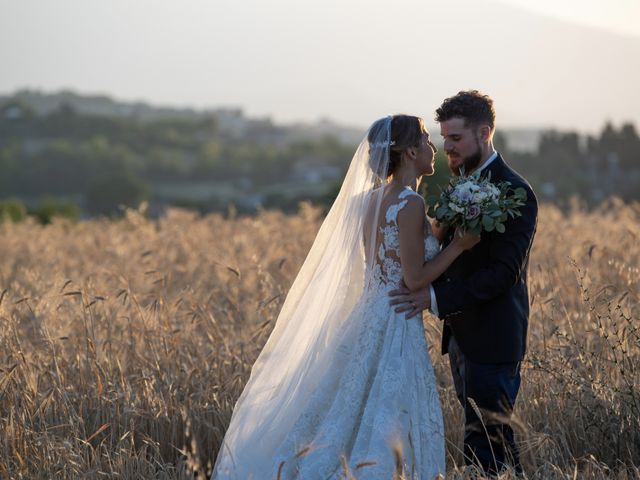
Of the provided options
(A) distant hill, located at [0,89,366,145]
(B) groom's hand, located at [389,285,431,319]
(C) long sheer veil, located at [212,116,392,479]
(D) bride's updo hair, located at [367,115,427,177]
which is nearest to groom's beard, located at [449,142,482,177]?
(D) bride's updo hair, located at [367,115,427,177]

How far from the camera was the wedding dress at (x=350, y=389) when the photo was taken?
5129 millimetres

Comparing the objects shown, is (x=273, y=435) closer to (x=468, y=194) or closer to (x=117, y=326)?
(x=468, y=194)

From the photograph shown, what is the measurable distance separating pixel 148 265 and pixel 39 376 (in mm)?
3755

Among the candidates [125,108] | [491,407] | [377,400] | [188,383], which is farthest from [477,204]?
[125,108]

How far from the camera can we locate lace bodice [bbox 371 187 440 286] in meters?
5.20

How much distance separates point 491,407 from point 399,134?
1.48m

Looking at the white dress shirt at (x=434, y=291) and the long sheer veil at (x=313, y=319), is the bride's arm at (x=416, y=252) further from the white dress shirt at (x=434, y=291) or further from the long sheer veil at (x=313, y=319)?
the long sheer veil at (x=313, y=319)

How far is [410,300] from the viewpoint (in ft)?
17.1

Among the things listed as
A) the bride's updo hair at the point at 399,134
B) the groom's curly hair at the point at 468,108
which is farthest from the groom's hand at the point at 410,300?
the groom's curly hair at the point at 468,108

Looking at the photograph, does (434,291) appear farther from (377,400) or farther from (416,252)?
(377,400)

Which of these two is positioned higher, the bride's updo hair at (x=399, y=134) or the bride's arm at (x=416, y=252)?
the bride's updo hair at (x=399, y=134)

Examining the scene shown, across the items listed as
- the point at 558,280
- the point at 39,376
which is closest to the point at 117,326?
the point at 39,376

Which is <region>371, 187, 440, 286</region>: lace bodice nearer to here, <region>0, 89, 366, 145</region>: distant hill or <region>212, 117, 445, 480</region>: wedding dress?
<region>212, 117, 445, 480</region>: wedding dress

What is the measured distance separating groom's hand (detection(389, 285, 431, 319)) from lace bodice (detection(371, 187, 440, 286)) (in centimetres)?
6
